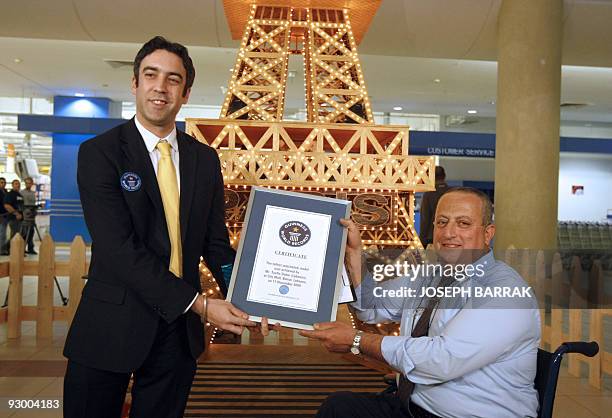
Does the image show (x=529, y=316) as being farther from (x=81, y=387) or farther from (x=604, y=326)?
(x=604, y=326)

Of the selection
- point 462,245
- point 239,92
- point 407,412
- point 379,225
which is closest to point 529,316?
point 462,245

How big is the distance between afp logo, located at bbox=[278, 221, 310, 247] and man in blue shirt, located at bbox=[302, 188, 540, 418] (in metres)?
0.14

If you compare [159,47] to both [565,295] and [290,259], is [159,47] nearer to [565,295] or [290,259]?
[290,259]

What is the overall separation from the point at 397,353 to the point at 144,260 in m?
0.83

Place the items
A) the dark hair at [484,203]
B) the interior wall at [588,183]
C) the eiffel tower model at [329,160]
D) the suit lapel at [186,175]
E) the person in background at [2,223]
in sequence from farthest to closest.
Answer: the interior wall at [588,183] → the person in background at [2,223] → the eiffel tower model at [329,160] → the dark hair at [484,203] → the suit lapel at [186,175]

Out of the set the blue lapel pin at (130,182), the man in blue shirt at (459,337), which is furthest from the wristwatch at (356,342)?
the blue lapel pin at (130,182)

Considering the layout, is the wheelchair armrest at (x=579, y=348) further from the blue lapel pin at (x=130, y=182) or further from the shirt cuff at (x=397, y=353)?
the blue lapel pin at (x=130, y=182)

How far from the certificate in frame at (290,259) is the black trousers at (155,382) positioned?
0.29 meters

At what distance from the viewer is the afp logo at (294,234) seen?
5.80ft

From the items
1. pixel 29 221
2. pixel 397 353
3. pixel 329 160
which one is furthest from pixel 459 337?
pixel 29 221

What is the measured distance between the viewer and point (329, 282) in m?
1.75

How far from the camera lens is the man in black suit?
5.61 feet

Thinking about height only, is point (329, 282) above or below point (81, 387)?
above

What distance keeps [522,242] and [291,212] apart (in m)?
4.71
